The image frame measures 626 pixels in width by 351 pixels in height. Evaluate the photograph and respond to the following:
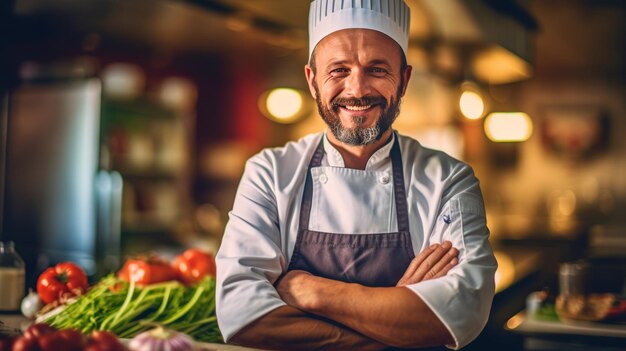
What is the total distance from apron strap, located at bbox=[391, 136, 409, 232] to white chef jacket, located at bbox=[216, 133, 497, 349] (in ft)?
0.03

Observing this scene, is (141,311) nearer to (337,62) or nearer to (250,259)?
(250,259)

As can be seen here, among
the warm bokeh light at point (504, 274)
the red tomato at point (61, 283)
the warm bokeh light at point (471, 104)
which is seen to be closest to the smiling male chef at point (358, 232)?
the red tomato at point (61, 283)

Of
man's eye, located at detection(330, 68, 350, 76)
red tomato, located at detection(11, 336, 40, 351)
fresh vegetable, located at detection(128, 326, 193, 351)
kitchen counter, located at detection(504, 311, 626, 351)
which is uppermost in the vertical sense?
man's eye, located at detection(330, 68, 350, 76)

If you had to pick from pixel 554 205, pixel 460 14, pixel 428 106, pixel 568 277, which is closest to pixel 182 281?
pixel 568 277

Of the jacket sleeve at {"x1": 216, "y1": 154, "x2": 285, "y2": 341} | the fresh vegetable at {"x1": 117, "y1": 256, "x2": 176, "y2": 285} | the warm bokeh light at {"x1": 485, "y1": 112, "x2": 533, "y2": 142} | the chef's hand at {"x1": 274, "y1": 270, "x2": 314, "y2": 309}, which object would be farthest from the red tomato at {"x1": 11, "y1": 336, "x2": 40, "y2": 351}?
the warm bokeh light at {"x1": 485, "y1": 112, "x2": 533, "y2": 142}

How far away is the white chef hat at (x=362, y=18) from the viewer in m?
1.29

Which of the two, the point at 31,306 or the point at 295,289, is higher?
the point at 295,289

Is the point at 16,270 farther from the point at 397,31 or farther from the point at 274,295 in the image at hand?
the point at 397,31

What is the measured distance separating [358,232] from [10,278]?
4.26 feet

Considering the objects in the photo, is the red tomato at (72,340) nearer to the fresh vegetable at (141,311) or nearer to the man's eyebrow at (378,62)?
the fresh vegetable at (141,311)

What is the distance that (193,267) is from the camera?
2117 mm

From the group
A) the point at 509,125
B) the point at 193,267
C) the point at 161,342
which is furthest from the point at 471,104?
the point at 161,342

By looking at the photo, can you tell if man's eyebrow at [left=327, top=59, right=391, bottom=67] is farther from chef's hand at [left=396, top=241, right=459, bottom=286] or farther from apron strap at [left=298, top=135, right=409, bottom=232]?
chef's hand at [left=396, top=241, right=459, bottom=286]

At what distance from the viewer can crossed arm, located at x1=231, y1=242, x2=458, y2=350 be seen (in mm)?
1240
